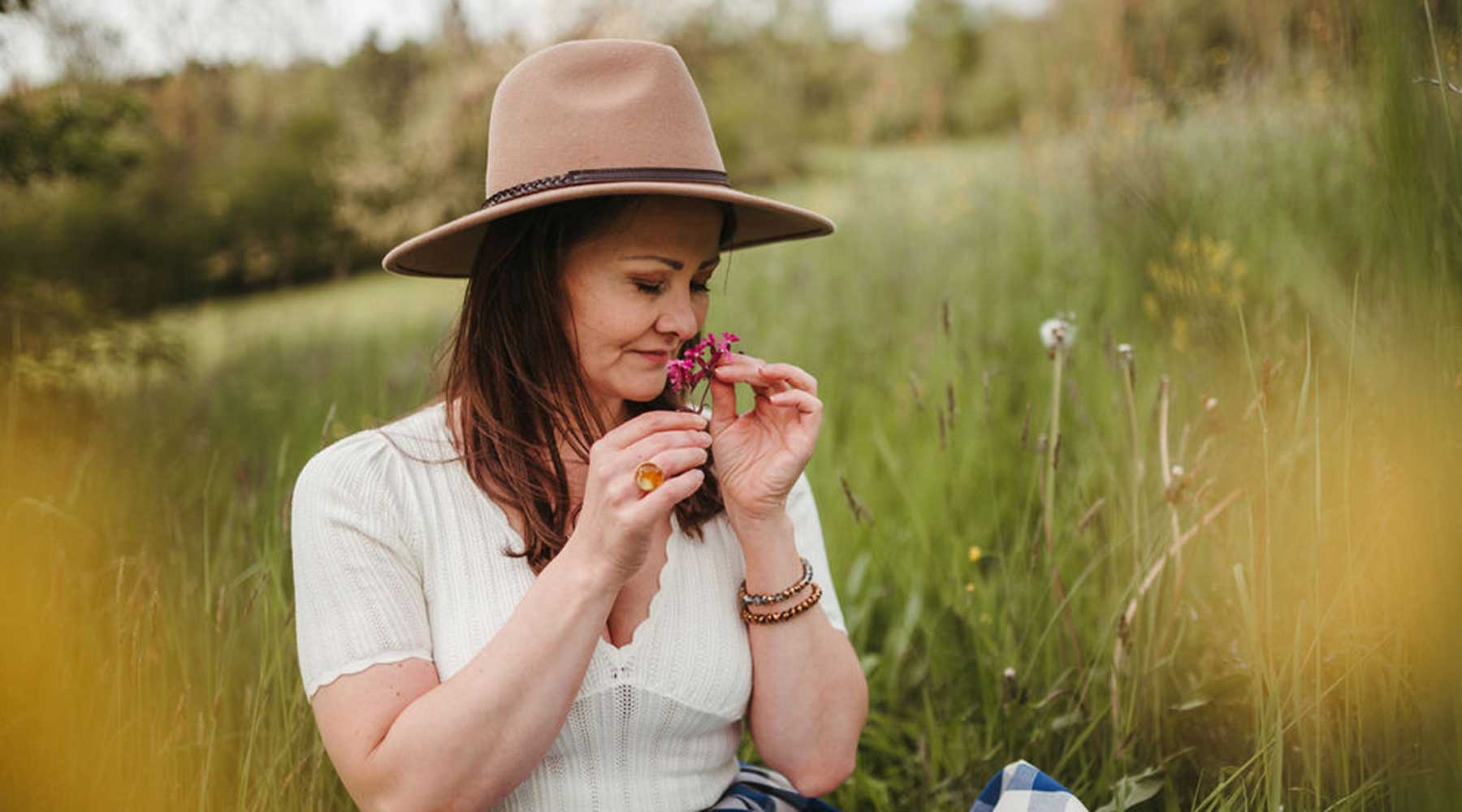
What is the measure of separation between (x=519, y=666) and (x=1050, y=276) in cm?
375

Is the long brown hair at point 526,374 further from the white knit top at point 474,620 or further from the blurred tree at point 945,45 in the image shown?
the blurred tree at point 945,45

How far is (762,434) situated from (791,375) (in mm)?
134

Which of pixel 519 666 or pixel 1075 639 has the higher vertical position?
pixel 519 666

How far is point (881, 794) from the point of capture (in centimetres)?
219

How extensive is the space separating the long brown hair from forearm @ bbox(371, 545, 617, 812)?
0.24 m

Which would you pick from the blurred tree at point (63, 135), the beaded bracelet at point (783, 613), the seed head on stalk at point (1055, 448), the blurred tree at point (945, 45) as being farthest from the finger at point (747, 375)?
the blurred tree at point (945, 45)

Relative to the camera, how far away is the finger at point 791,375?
1562 mm

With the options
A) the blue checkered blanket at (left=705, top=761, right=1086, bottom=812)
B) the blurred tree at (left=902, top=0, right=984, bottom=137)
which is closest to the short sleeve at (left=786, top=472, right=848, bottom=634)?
the blue checkered blanket at (left=705, top=761, right=1086, bottom=812)

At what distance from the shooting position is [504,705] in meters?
1.32

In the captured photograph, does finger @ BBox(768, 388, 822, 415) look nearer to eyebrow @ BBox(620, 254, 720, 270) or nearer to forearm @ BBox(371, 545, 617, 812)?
eyebrow @ BBox(620, 254, 720, 270)

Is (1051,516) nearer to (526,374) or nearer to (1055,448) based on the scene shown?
(1055,448)

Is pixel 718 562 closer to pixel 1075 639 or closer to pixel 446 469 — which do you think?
→ pixel 446 469

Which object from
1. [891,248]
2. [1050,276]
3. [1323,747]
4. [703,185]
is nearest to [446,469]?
[703,185]

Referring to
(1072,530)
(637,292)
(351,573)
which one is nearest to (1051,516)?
(1072,530)
